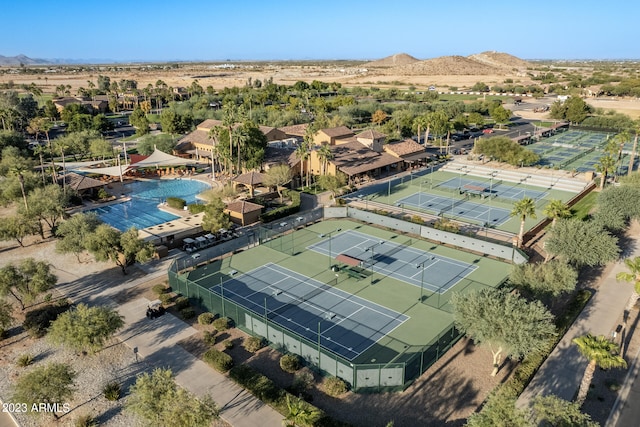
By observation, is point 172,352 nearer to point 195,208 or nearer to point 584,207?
point 195,208

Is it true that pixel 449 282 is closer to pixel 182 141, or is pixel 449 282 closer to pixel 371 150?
pixel 371 150

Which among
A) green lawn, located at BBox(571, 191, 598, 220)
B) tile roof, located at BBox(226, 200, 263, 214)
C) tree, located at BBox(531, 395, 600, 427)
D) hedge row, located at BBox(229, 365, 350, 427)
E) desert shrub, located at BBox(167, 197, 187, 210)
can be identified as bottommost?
hedge row, located at BBox(229, 365, 350, 427)

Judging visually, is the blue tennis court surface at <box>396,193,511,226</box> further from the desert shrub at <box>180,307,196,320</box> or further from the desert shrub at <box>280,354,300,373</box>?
the desert shrub at <box>180,307,196,320</box>

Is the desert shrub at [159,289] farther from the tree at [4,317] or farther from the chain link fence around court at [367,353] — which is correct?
the tree at [4,317]

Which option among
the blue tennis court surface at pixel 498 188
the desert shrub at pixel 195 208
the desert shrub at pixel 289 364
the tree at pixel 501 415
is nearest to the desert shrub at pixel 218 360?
the desert shrub at pixel 289 364

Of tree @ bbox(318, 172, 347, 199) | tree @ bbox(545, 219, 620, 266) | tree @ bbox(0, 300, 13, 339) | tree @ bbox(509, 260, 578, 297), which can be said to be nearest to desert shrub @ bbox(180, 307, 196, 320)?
tree @ bbox(0, 300, 13, 339)

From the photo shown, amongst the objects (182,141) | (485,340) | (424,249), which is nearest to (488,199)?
(424,249)
